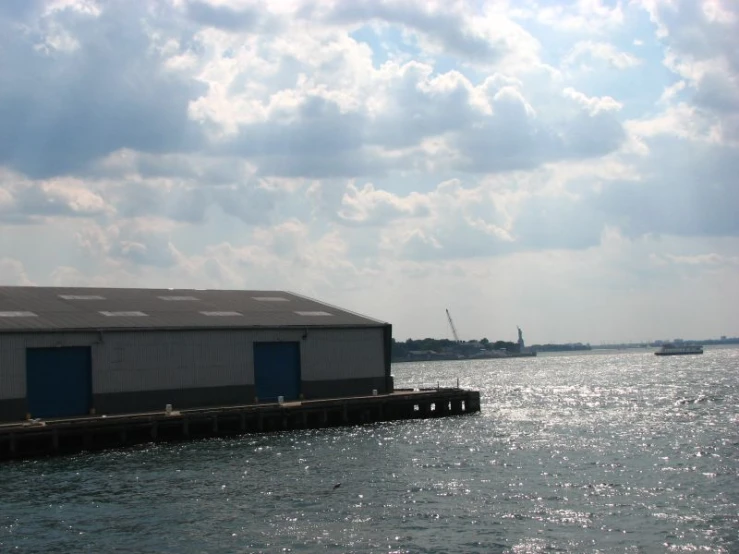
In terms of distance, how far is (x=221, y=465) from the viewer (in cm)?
4278

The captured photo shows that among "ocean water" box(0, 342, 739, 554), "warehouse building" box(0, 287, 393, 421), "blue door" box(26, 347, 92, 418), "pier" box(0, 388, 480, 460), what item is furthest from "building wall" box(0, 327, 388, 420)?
"ocean water" box(0, 342, 739, 554)

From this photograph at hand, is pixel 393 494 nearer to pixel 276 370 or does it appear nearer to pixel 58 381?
pixel 58 381

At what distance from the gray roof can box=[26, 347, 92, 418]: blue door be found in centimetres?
142

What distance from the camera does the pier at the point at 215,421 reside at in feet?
155

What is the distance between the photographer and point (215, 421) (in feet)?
177

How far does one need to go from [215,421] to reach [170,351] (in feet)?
17.8

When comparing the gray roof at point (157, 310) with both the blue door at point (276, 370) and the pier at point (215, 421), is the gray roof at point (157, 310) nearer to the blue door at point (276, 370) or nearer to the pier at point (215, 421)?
the blue door at point (276, 370)

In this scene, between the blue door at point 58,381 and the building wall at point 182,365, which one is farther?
the blue door at point 58,381

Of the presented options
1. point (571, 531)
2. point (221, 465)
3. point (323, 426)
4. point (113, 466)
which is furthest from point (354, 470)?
point (323, 426)

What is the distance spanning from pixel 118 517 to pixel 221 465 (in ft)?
37.3

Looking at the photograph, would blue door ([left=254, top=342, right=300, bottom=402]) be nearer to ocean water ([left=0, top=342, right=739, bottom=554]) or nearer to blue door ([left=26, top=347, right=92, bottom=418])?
ocean water ([left=0, top=342, right=739, bottom=554])

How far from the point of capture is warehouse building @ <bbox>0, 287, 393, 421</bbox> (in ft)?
171

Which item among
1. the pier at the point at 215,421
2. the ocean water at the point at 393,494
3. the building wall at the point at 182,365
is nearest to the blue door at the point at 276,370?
the building wall at the point at 182,365

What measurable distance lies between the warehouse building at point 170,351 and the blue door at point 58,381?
53mm
